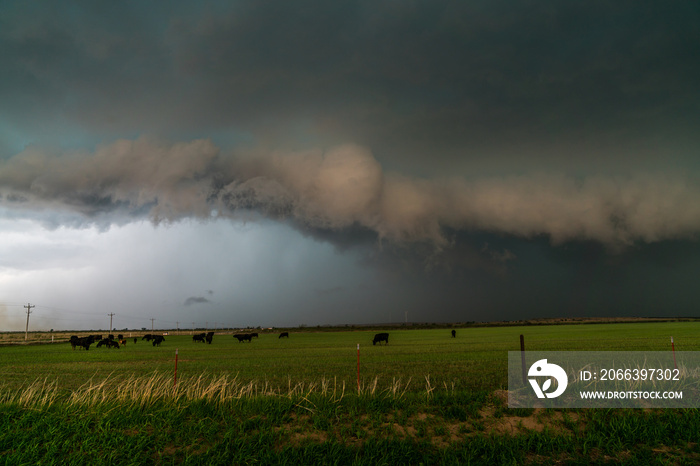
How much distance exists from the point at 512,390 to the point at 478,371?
943 cm

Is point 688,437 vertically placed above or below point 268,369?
above

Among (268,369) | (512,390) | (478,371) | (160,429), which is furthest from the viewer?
(268,369)

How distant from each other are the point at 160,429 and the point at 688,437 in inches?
472

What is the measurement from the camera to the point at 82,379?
21.1 meters

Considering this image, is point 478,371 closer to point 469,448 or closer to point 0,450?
point 469,448

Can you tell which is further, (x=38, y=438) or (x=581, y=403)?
(x=581, y=403)

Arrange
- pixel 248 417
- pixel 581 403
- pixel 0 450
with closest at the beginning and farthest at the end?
pixel 0 450
pixel 248 417
pixel 581 403

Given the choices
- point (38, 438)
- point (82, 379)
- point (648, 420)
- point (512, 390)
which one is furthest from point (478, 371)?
point (82, 379)

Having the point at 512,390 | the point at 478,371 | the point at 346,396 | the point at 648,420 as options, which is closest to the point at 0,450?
the point at 346,396

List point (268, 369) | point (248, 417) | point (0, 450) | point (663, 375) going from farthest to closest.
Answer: point (268, 369) < point (663, 375) < point (248, 417) < point (0, 450)

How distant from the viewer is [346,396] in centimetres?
1083

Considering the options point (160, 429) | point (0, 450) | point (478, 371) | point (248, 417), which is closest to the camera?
point (0, 450)

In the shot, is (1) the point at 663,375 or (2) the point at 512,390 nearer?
(2) the point at 512,390

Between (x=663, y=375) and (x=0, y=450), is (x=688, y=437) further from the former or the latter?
(x=0, y=450)
